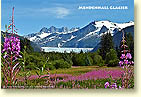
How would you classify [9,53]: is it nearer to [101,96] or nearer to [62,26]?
[62,26]

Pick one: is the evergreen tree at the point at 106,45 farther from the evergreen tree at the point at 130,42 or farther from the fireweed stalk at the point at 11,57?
the fireweed stalk at the point at 11,57

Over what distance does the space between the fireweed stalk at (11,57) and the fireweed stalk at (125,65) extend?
4.30ft

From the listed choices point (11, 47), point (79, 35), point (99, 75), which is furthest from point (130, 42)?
point (11, 47)

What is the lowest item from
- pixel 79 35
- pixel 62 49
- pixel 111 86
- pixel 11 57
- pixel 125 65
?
pixel 111 86

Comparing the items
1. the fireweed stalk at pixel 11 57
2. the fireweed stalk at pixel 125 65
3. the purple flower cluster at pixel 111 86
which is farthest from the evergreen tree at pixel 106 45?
the fireweed stalk at pixel 11 57

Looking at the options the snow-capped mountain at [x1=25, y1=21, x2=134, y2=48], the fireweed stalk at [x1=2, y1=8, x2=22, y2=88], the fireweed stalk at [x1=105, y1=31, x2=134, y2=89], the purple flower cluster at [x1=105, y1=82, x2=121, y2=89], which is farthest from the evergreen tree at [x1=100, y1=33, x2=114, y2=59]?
the fireweed stalk at [x1=2, y1=8, x2=22, y2=88]

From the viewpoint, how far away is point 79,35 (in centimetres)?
401

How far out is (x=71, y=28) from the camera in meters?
3.93

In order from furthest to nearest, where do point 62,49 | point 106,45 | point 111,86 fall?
point 62,49
point 106,45
point 111,86

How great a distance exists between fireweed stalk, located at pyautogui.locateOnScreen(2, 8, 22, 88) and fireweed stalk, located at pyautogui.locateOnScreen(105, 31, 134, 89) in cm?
131

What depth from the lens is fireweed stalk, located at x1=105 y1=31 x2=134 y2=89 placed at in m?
3.81

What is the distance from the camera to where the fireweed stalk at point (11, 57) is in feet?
12.6

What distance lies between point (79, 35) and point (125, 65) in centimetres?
79

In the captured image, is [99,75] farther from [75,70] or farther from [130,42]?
[130,42]
